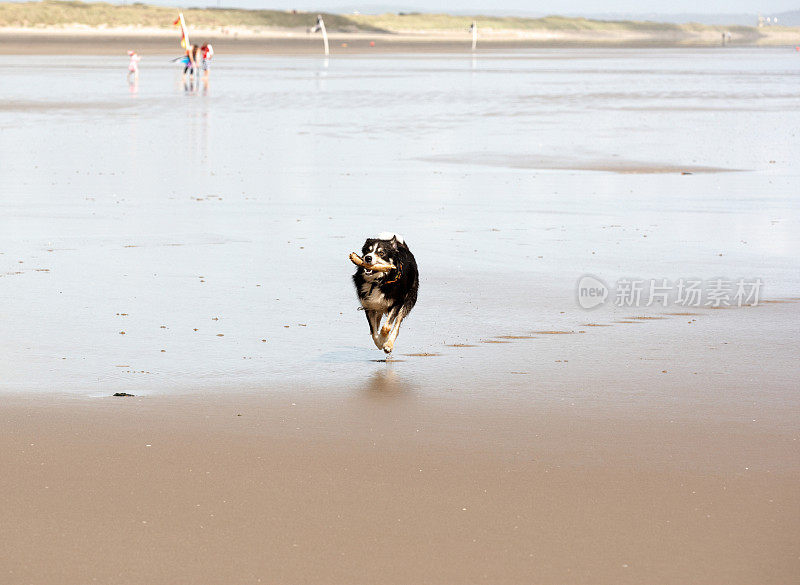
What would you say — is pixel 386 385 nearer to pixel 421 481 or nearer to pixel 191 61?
pixel 421 481

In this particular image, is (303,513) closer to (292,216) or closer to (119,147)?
(292,216)

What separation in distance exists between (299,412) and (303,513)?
5.67 feet

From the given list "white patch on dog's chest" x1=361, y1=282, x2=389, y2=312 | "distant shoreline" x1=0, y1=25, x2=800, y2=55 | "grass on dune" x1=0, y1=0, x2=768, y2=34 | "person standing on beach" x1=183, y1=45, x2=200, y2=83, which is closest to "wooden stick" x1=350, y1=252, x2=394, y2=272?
"white patch on dog's chest" x1=361, y1=282, x2=389, y2=312

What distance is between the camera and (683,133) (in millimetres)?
28250

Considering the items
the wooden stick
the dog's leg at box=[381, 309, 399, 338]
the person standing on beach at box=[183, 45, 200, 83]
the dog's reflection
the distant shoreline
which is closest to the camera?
the dog's reflection

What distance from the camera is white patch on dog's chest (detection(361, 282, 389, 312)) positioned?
8594 mm

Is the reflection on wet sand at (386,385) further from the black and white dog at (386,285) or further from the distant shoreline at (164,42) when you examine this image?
the distant shoreline at (164,42)

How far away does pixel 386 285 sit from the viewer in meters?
8.59

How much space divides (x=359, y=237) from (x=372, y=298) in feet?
18.1

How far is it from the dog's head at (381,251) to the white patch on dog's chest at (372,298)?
0.23 feet

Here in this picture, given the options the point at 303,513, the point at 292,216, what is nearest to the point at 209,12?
the point at 292,216

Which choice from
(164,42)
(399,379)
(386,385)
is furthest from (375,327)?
(164,42)

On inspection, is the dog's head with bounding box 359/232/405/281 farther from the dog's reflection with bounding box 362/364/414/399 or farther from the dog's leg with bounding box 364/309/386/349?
the dog's reflection with bounding box 362/364/414/399

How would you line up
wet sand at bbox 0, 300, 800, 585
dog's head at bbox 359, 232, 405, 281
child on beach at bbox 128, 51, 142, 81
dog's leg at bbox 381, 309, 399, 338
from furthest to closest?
child on beach at bbox 128, 51, 142, 81
dog's leg at bbox 381, 309, 399, 338
dog's head at bbox 359, 232, 405, 281
wet sand at bbox 0, 300, 800, 585
